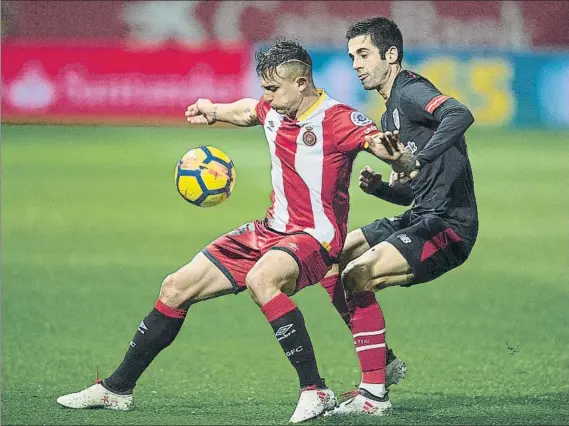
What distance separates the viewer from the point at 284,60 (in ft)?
20.2

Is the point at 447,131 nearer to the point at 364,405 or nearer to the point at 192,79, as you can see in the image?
the point at 364,405

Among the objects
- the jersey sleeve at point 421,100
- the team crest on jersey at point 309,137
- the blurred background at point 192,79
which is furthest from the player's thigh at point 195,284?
the blurred background at point 192,79

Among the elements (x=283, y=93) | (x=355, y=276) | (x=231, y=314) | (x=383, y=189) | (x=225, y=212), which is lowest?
(x=231, y=314)

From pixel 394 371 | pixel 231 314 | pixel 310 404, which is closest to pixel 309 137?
pixel 310 404

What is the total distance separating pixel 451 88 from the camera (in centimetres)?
2520

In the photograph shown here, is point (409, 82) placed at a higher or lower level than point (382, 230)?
higher

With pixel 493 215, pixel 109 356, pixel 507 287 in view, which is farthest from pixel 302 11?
pixel 109 356

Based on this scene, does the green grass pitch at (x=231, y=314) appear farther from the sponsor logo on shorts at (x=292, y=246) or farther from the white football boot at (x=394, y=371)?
the sponsor logo on shorts at (x=292, y=246)

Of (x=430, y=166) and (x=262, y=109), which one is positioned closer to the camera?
(x=262, y=109)

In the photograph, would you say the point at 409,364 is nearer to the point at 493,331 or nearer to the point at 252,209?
the point at 493,331

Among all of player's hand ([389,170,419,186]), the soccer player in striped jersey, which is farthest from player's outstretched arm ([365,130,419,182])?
the soccer player in striped jersey

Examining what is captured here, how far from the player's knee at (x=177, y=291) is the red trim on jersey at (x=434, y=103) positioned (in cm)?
156

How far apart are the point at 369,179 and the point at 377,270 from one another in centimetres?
52

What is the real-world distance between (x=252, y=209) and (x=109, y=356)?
280 inches
